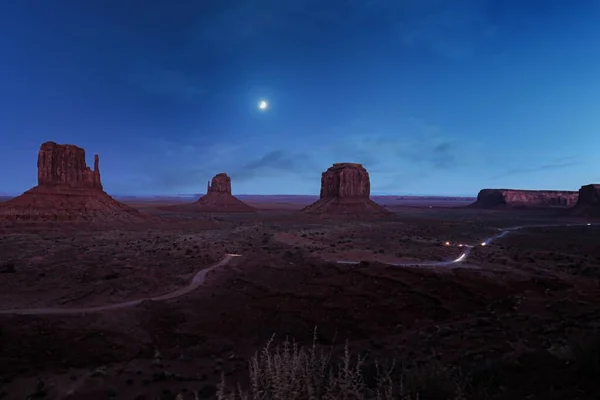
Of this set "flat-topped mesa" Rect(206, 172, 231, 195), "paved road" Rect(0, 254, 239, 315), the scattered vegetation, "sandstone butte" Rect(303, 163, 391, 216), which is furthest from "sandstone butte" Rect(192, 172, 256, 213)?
the scattered vegetation

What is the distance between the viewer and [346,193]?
286 feet

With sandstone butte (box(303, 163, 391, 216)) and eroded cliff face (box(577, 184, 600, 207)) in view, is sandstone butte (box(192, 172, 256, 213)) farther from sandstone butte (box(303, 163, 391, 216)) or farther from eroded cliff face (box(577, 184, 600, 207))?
eroded cliff face (box(577, 184, 600, 207))

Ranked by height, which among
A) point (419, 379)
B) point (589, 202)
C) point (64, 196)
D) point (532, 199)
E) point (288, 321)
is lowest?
point (288, 321)

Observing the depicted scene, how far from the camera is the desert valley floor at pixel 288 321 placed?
8695mm

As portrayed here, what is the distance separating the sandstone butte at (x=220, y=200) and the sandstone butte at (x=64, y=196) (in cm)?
4885

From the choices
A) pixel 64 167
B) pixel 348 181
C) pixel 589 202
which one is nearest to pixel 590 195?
pixel 589 202

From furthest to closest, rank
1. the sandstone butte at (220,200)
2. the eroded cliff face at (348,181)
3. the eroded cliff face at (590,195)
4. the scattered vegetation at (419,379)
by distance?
the sandstone butte at (220,200)
the eroded cliff face at (348,181)
the eroded cliff face at (590,195)
the scattered vegetation at (419,379)

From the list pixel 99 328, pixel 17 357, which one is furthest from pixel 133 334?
pixel 17 357

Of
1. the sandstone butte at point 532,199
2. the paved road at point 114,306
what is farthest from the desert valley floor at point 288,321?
the sandstone butte at point 532,199

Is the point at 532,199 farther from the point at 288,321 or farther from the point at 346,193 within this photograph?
the point at 288,321

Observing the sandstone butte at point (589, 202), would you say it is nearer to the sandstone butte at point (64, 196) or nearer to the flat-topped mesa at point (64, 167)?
the sandstone butte at point (64, 196)

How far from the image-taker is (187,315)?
15.4 m

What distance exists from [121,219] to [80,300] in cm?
4169

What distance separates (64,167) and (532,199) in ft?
467
